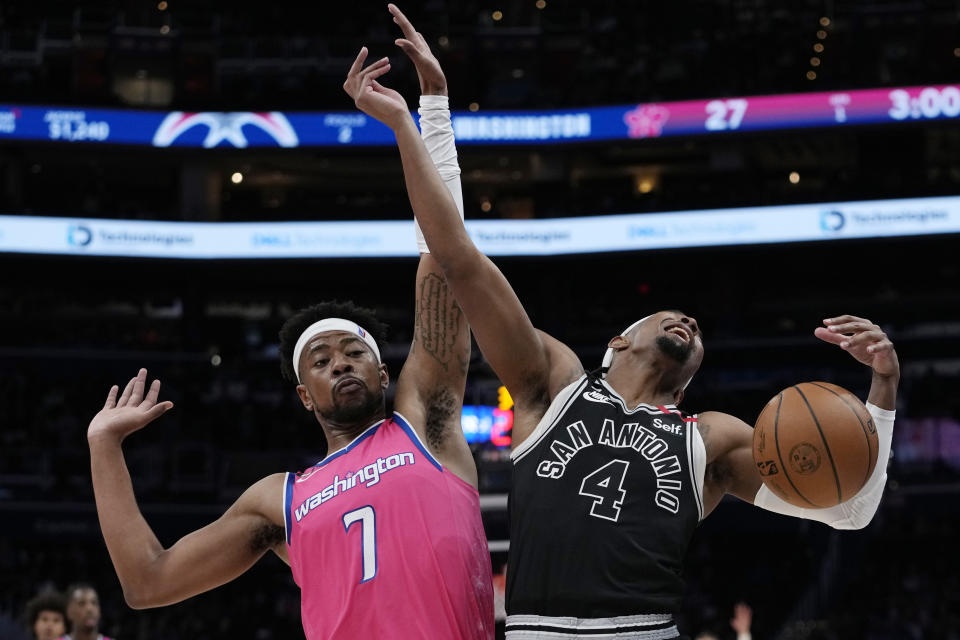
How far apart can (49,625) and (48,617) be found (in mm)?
51

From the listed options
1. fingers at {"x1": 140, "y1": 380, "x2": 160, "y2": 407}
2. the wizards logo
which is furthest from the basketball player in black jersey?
the wizards logo

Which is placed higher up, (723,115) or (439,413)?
(723,115)

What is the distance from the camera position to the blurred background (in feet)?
63.1

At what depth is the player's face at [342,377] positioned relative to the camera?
4.27 metres

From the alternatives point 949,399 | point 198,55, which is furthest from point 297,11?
point 949,399

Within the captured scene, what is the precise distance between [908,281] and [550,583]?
2317 cm

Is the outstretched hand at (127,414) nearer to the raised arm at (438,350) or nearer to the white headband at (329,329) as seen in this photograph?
the white headband at (329,329)

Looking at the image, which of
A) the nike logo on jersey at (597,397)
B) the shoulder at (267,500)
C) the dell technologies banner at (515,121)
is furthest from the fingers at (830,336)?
the dell technologies banner at (515,121)

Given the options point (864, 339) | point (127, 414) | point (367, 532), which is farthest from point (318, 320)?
point (864, 339)

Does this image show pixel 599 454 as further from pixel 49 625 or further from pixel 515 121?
pixel 515 121

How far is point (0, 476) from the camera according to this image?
1988cm

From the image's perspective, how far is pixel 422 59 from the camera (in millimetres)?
4070

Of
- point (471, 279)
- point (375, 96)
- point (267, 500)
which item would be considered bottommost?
point (267, 500)

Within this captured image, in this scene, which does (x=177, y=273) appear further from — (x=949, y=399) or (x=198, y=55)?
(x=949, y=399)
